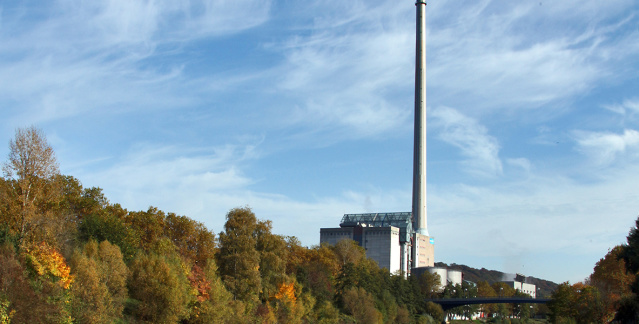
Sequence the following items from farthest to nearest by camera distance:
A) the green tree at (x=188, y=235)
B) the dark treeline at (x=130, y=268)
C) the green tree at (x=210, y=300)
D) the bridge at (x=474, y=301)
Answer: the bridge at (x=474, y=301)
the green tree at (x=188, y=235)
the green tree at (x=210, y=300)
the dark treeline at (x=130, y=268)

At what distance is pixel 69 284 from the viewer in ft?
154

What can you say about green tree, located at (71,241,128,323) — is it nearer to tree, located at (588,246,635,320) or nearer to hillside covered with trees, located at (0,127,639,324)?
hillside covered with trees, located at (0,127,639,324)

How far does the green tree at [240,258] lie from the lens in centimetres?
6550

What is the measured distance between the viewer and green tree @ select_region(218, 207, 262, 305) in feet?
215

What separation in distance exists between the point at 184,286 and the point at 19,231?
14.0 meters

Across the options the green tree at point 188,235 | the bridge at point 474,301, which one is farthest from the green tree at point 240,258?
the bridge at point 474,301

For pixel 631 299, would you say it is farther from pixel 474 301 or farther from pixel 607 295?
pixel 474 301

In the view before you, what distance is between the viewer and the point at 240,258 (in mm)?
65875

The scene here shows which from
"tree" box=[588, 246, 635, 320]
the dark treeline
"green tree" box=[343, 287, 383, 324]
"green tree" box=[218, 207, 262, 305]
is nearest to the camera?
the dark treeline

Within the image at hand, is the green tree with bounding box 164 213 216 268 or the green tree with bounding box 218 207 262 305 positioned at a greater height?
the green tree with bounding box 164 213 216 268

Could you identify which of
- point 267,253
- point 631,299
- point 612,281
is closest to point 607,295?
point 612,281

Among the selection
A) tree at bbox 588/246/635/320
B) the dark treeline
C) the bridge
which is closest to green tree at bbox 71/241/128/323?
the dark treeline

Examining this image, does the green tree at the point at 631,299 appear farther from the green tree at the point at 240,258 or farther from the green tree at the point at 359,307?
the green tree at the point at 359,307

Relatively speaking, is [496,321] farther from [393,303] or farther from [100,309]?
[100,309]
